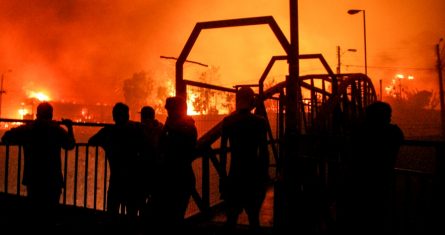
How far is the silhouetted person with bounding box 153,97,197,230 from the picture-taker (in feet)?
12.3

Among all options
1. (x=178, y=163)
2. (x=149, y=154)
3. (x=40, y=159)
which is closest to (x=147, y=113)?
(x=149, y=154)

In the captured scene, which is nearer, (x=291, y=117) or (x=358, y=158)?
(x=358, y=158)

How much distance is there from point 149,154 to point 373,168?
2824mm

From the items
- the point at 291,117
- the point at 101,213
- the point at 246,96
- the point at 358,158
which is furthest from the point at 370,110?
the point at 101,213

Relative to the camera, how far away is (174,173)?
374 centimetres

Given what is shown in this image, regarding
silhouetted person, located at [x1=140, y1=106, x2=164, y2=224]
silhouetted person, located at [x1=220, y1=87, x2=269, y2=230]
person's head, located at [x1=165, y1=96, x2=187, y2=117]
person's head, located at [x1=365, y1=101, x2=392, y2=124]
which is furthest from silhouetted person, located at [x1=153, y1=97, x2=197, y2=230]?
person's head, located at [x1=365, y1=101, x2=392, y2=124]

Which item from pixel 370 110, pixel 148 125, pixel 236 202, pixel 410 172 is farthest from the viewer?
pixel 148 125

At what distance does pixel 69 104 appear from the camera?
16388 cm

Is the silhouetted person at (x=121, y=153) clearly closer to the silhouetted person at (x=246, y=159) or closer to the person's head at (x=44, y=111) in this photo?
the person's head at (x=44, y=111)

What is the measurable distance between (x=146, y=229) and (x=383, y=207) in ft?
9.05

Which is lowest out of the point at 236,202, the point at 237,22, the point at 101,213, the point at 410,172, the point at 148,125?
the point at 101,213

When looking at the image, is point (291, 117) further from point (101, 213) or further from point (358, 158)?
point (101, 213)

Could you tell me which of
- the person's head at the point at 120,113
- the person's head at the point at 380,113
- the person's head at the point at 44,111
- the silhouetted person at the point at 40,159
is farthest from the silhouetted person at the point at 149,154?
the person's head at the point at 380,113

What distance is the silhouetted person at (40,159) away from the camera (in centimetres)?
411
